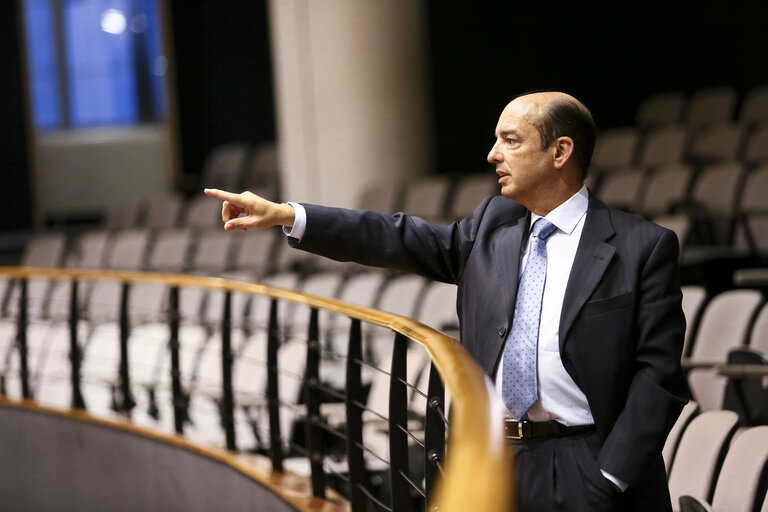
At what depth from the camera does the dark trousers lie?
1.70 meters

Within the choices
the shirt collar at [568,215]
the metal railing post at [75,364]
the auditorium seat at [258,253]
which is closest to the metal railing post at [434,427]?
the shirt collar at [568,215]

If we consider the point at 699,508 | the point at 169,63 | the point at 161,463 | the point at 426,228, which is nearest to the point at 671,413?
the point at 699,508

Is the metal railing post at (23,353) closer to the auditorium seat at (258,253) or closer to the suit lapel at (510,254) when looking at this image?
the auditorium seat at (258,253)

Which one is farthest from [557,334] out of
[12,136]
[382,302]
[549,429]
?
[12,136]

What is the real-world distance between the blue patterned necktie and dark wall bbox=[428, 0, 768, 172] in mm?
7463

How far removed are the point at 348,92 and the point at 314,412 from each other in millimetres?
4333

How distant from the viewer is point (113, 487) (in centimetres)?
437

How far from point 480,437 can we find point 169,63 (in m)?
10.7

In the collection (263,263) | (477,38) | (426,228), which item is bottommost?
(263,263)

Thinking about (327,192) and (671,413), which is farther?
(327,192)

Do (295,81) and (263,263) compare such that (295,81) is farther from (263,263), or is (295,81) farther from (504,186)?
(504,186)

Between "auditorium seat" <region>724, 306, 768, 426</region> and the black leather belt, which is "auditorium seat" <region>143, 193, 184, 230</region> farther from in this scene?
the black leather belt

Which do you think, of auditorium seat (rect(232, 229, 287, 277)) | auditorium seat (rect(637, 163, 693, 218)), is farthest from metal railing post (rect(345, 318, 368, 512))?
auditorium seat (rect(232, 229, 287, 277))

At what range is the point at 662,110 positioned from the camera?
8.16m
